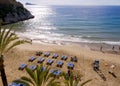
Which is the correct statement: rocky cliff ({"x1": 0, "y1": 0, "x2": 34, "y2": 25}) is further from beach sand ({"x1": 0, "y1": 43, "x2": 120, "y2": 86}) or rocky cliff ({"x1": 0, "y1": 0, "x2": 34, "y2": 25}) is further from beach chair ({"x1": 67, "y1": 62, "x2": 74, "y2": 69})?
beach chair ({"x1": 67, "y1": 62, "x2": 74, "y2": 69})

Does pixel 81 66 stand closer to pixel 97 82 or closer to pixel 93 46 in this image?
pixel 97 82

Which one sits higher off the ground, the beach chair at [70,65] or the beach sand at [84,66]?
the beach chair at [70,65]

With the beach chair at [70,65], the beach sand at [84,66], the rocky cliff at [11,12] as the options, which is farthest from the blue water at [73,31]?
the beach chair at [70,65]

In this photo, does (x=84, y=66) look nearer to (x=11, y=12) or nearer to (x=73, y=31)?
(x=73, y=31)

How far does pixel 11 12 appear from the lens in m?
82.8

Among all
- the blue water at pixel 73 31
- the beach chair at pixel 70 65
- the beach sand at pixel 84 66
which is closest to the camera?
the beach sand at pixel 84 66

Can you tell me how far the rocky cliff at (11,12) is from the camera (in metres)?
77.7

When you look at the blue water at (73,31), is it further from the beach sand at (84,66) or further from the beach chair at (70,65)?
the beach chair at (70,65)

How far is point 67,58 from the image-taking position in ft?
102

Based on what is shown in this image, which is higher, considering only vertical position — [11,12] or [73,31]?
[11,12]

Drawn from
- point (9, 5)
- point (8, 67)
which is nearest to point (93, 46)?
point (8, 67)

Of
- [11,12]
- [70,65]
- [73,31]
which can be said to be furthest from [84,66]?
[11,12]

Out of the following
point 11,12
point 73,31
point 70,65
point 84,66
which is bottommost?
point 73,31

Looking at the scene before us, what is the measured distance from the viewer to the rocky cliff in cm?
7769
